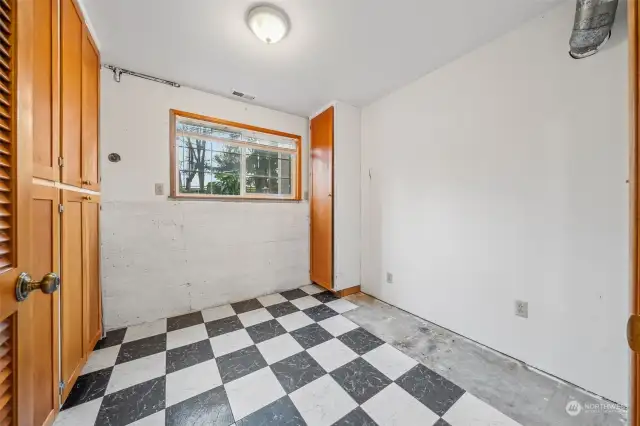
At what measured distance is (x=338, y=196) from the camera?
2.83 metres

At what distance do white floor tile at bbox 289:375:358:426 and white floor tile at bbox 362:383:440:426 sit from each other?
0.11m

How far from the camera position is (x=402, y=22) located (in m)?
1.62

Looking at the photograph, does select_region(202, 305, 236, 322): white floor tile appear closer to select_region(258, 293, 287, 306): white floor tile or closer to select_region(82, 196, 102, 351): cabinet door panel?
select_region(258, 293, 287, 306): white floor tile

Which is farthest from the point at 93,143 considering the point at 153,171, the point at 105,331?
Result: the point at 105,331

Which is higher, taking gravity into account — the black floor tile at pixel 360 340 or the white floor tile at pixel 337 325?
the white floor tile at pixel 337 325

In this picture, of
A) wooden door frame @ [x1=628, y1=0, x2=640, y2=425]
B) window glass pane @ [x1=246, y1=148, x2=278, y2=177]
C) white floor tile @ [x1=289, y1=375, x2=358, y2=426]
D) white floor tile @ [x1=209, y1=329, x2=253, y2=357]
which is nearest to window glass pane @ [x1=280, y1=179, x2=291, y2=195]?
window glass pane @ [x1=246, y1=148, x2=278, y2=177]

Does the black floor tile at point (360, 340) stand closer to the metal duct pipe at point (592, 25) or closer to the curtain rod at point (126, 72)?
the metal duct pipe at point (592, 25)

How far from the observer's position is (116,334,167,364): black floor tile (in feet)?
5.58

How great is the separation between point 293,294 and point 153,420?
1.82m

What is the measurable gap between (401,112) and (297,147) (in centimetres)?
142

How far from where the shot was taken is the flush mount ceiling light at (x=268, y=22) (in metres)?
1.50

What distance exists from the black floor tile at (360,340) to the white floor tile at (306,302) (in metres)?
0.67

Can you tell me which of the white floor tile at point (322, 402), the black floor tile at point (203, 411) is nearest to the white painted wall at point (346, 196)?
the white floor tile at point (322, 402)

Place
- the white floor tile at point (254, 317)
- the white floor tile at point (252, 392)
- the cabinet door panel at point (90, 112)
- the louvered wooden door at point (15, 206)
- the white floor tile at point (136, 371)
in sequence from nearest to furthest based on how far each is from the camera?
1. the louvered wooden door at point (15, 206)
2. the white floor tile at point (252, 392)
3. the white floor tile at point (136, 371)
4. the cabinet door panel at point (90, 112)
5. the white floor tile at point (254, 317)
